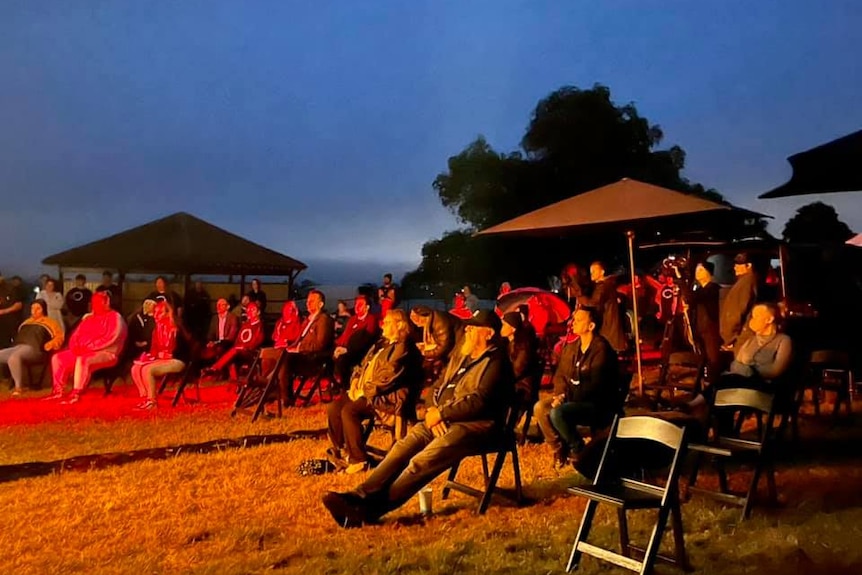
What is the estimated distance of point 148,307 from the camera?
1169cm

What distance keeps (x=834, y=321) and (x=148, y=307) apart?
28.8 feet

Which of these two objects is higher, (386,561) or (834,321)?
(834,321)

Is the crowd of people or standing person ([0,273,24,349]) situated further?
standing person ([0,273,24,349])

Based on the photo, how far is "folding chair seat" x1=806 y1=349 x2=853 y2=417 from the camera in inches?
305

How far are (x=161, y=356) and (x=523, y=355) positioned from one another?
17.4ft

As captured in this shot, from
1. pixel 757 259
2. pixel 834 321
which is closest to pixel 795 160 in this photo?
pixel 834 321

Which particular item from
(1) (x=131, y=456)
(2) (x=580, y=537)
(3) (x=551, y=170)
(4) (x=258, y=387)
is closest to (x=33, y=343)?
(4) (x=258, y=387)

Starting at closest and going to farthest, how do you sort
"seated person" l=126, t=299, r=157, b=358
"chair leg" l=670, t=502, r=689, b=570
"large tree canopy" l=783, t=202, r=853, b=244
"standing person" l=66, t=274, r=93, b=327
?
"chair leg" l=670, t=502, r=689, b=570
"seated person" l=126, t=299, r=157, b=358
"standing person" l=66, t=274, r=93, b=327
"large tree canopy" l=783, t=202, r=853, b=244

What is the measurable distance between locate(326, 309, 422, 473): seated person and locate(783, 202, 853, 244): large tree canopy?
61.3 ft

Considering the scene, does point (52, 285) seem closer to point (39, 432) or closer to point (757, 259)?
point (39, 432)

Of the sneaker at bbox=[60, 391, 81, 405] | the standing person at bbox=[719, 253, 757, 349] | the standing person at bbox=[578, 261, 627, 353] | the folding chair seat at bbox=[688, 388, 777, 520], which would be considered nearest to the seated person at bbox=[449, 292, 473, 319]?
the standing person at bbox=[578, 261, 627, 353]

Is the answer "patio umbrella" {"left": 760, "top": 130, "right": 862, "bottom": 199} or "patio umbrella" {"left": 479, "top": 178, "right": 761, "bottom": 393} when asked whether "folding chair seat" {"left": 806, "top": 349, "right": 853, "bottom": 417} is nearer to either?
"patio umbrella" {"left": 479, "top": 178, "right": 761, "bottom": 393}

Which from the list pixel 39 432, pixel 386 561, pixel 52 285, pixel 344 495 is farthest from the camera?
pixel 52 285

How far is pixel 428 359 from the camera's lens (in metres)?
8.43
